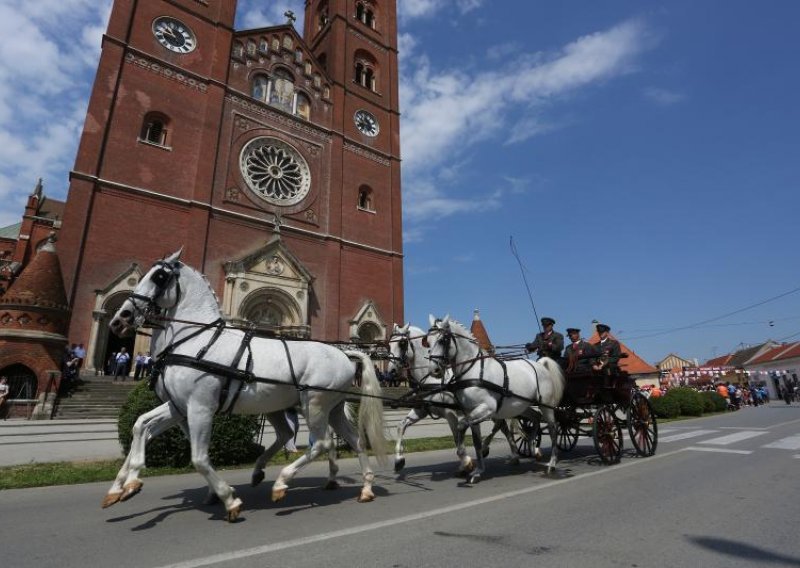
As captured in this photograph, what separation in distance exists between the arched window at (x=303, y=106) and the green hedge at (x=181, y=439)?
73.6 feet

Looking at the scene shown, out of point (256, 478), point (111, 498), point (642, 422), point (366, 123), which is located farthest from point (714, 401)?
point (111, 498)

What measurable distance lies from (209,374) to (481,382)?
356 centimetres

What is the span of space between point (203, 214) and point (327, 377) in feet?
59.1

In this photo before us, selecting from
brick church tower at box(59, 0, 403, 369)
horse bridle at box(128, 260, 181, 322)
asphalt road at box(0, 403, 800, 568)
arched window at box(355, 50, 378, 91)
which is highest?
arched window at box(355, 50, 378, 91)

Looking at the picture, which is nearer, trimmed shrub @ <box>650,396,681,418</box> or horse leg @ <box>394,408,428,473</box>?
horse leg @ <box>394,408,428,473</box>

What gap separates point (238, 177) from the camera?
73.5 ft

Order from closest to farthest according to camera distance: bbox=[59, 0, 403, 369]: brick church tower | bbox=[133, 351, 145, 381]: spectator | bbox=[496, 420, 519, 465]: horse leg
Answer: bbox=[496, 420, 519, 465]: horse leg
bbox=[133, 351, 145, 381]: spectator
bbox=[59, 0, 403, 369]: brick church tower

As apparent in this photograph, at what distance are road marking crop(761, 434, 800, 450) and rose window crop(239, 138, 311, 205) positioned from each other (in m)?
21.8

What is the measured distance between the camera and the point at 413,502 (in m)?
4.87

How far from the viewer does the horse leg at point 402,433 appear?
6.09m

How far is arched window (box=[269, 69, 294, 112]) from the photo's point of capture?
2523 centimetres

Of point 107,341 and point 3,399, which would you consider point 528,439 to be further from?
point 107,341

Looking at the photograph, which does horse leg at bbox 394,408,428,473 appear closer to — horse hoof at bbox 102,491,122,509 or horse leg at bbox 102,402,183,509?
horse leg at bbox 102,402,183,509

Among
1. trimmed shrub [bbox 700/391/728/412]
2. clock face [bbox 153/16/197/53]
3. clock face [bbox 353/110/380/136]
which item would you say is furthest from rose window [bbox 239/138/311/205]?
trimmed shrub [bbox 700/391/728/412]
